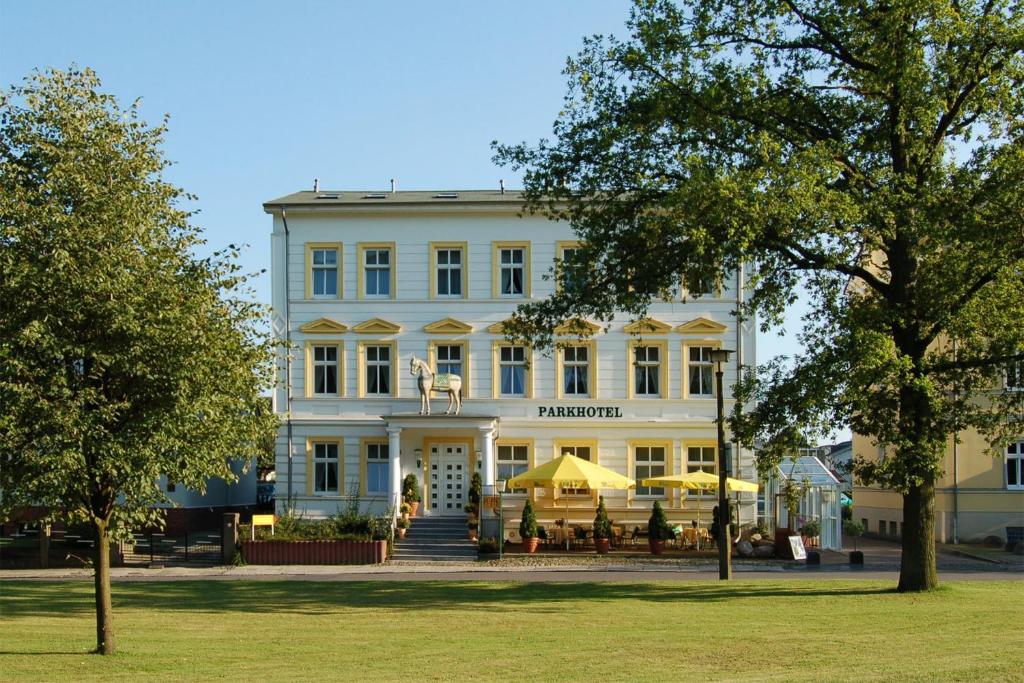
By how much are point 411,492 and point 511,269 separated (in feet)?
25.5

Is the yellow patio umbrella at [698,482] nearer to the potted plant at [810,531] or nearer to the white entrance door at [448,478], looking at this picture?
the potted plant at [810,531]

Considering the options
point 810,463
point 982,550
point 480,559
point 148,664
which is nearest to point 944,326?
point 148,664

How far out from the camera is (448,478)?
39.4 meters

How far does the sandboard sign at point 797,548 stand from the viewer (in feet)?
109

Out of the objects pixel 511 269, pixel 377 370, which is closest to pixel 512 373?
pixel 511 269

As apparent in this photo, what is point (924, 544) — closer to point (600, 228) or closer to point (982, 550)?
point (600, 228)

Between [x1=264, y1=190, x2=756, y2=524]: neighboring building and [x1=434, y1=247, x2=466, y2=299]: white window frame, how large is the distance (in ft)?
0.15

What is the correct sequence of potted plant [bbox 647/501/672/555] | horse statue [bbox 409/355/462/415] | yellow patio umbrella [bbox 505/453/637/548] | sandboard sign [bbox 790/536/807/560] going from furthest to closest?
1. horse statue [bbox 409/355/462/415]
2. potted plant [bbox 647/501/672/555]
3. yellow patio umbrella [bbox 505/453/637/548]
4. sandboard sign [bbox 790/536/807/560]

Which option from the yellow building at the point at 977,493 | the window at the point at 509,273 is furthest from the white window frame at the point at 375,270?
the yellow building at the point at 977,493

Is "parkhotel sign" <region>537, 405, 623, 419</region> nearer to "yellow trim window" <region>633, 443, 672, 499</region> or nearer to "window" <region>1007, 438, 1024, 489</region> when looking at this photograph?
"yellow trim window" <region>633, 443, 672, 499</region>

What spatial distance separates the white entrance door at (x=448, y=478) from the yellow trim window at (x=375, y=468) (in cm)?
149

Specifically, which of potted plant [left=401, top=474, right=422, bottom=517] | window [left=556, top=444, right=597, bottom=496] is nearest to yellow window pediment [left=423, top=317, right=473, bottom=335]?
potted plant [left=401, top=474, right=422, bottom=517]

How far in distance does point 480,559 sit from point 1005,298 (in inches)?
700

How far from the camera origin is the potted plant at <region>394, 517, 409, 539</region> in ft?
121
